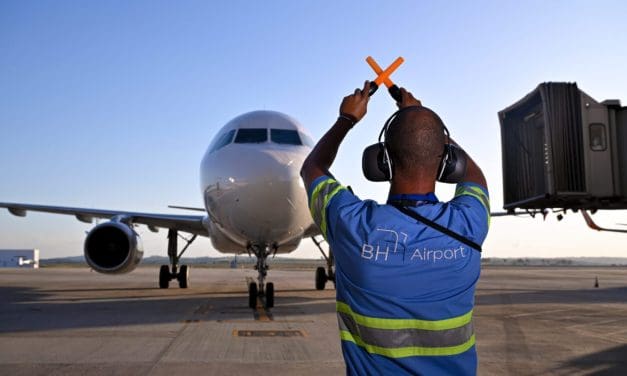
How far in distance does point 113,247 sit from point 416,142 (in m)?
12.1

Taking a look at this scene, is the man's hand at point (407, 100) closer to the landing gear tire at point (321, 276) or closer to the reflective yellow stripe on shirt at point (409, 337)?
the reflective yellow stripe on shirt at point (409, 337)

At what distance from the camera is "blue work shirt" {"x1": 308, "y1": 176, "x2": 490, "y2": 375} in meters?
1.57

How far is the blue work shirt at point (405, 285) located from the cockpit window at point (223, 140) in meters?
8.73

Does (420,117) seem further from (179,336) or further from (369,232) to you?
(179,336)

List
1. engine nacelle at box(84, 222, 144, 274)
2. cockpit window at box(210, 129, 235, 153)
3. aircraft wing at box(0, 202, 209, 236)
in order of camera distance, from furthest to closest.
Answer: aircraft wing at box(0, 202, 209, 236)
engine nacelle at box(84, 222, 144, 274)
cockpit window at box(210, 129, 235, 153)

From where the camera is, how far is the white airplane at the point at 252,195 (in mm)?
8984

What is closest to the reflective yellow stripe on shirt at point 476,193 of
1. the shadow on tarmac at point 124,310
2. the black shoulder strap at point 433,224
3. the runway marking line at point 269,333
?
the black shoulder strap at point 433,224

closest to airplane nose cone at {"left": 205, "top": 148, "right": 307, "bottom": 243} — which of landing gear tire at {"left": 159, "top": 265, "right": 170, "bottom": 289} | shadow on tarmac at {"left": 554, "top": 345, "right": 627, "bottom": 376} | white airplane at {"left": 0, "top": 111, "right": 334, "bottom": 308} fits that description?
white airplane at {"left": 0, "top": 111, "right": 334, "bottom": 308}

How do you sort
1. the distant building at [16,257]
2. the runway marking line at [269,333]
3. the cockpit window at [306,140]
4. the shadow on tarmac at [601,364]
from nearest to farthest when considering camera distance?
the shadow on tarmac at [601,364] < the runway marking line at [269,333] < the cockpit window at [306,140] < the distant building at [16,257]

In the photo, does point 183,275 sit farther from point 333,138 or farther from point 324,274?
point 333,138

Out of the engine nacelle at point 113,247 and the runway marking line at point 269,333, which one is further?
the engine nacelle at point 113,247

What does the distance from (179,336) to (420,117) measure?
5545 millimetres

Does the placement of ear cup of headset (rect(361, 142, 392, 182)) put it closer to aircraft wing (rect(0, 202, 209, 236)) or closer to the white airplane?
the white airplane

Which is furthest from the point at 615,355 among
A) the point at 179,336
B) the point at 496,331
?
the point at 179,336
